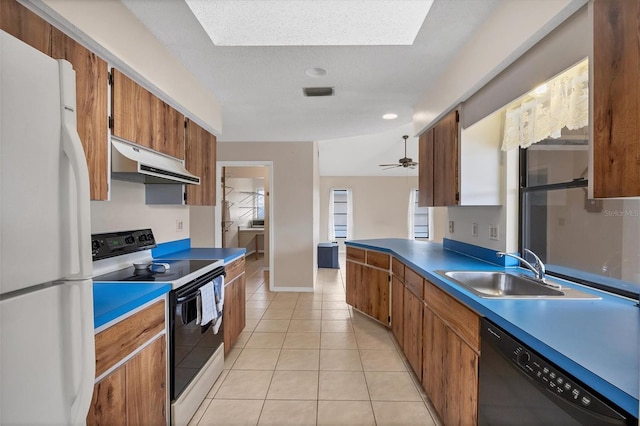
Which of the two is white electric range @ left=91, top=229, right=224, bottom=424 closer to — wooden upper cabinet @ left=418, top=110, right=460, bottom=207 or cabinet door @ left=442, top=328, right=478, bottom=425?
cabinet door @ left=442, top=328, right=478, bottom=425

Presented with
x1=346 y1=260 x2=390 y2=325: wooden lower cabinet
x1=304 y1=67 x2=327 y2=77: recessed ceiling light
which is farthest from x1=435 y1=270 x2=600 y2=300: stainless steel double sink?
x1=304 y1=67 x2=327 y2=77: recessed ceiling light

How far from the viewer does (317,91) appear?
270 cm

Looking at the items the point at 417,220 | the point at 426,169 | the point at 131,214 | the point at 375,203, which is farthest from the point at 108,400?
the point at 417,220

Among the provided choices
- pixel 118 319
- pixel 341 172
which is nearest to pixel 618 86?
pixel 118 319

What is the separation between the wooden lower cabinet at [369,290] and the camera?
118 inches

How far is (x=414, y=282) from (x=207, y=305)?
1.53 m

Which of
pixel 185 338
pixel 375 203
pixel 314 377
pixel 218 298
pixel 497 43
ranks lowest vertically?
pixel 314 377

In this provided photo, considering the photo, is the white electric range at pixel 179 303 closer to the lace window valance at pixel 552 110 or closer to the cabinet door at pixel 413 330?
the cabinet door at pixel 413 330

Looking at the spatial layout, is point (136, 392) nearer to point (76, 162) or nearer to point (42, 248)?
point (42, 248)

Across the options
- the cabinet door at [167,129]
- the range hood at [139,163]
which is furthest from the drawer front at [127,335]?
the cabinet door at [167,129]

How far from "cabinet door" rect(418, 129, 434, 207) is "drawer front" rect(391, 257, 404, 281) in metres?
0.63

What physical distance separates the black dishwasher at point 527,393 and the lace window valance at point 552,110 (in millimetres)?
1101

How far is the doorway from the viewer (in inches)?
251

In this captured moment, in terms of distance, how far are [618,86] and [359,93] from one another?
6.92ft
